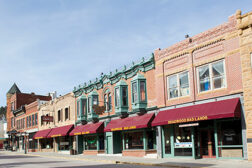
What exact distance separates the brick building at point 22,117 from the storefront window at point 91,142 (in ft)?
59.0

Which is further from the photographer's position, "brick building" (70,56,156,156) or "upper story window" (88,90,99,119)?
"upper story window" (88,90,99,119)

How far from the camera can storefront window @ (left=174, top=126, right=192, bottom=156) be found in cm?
2263

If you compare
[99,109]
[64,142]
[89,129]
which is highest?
[99,109]

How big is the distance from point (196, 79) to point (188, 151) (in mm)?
5173

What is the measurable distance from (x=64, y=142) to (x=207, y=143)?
985 inches

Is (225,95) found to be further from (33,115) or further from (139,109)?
(33,115)

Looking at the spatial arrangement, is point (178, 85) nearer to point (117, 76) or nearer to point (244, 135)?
point (244, 135)

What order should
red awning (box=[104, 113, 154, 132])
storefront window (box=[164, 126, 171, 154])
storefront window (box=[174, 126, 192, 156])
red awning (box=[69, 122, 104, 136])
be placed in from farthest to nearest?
red awning (box=[69, 122, 104, 136])
red awning (box=[104, 113, 154, 132])
storefront window (box=[164, 126, 171, 154])
storefront window (box=[174, 126, 192, 156])

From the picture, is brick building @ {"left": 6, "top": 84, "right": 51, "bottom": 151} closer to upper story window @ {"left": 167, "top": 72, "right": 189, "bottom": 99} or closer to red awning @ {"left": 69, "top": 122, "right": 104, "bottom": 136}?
red awning @ {"left": 69, "top": 122, "right": 104, "bottom": 136}

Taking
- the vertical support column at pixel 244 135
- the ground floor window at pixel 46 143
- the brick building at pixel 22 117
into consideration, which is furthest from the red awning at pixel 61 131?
the vertical support column at pixel 244 135

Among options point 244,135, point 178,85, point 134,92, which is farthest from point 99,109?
point 244,135

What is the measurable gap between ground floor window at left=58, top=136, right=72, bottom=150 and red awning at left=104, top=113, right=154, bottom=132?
12649 millimetres

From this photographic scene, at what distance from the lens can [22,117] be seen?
61.7 metres

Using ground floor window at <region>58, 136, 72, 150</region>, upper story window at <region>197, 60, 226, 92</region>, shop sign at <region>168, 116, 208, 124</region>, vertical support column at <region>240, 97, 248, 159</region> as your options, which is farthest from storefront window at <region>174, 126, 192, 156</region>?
ground floor window at <region>58, 136, 72, 150</region>
